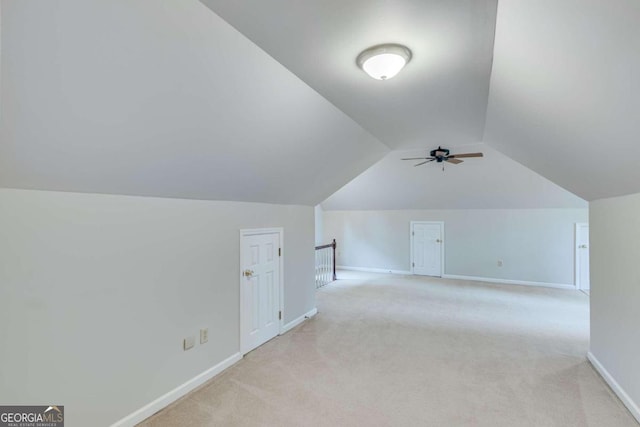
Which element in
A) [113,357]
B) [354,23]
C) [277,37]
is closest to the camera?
[354,23]

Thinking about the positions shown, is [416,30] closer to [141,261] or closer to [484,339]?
[141,261]

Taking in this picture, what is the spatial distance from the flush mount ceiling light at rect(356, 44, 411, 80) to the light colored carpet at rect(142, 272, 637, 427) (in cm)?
248

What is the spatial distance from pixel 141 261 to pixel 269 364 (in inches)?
66.8

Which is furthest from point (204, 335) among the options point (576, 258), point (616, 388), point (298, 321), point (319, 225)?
point (576, 258)

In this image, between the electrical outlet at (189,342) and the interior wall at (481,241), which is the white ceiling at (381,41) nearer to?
the electrical outlet at (189,342)

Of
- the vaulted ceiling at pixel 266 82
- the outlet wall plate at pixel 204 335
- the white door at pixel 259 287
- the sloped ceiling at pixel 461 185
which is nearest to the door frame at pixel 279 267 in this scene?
the white door at pixel 259 287

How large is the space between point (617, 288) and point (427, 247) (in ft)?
17.1

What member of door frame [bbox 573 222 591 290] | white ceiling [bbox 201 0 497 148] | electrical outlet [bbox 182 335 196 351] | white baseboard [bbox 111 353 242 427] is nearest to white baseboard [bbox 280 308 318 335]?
white baseboard [bbox 111 353 242 427]

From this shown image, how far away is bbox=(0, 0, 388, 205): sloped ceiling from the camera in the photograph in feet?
4.10

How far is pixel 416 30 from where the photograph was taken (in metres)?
1.61

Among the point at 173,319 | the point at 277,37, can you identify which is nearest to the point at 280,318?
the point at 173,319

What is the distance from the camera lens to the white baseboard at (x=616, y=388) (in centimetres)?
227

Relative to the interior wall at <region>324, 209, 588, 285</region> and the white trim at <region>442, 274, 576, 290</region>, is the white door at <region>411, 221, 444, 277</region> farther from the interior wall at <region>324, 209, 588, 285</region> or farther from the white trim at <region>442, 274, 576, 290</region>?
the white trim at <region>442, 274, 576, 290</region>

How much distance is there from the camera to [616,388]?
2559mm
